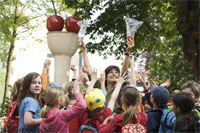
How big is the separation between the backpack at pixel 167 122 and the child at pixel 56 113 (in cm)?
82

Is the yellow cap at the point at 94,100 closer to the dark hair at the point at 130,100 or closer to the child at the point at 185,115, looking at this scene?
the dark hair at the point at 130,100

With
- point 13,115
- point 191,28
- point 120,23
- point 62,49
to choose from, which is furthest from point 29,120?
point 120,23

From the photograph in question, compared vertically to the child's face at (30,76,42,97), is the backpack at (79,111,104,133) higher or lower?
lower

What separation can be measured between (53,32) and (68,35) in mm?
347

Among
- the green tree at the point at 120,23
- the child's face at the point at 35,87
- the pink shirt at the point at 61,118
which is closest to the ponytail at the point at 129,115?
the pink shirt at the point at 61,118

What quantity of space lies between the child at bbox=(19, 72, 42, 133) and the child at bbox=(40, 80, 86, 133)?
6.7 inches

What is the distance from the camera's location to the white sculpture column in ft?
20.5

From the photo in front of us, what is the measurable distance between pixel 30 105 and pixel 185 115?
163cm

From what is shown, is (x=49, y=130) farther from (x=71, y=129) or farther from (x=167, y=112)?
(x=167, y=112)

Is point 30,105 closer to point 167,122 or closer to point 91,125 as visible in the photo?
point 91,125

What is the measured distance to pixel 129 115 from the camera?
2910mm

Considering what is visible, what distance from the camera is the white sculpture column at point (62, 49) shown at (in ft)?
20.5

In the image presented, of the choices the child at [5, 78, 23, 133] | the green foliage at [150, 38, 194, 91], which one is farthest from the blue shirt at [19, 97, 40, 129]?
the green foliage at [150, 38, 194, 91]

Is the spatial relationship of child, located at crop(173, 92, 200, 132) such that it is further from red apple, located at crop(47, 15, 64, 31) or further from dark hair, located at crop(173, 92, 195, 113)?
red apple, located at crop(47, 15, 64, 31)
